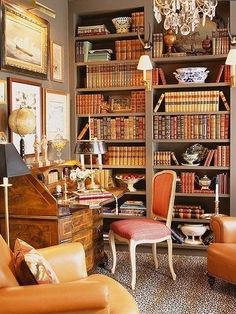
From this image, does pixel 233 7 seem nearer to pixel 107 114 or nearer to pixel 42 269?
pixel 107 114

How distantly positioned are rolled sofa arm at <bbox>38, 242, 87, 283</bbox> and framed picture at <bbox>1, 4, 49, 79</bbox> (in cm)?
163

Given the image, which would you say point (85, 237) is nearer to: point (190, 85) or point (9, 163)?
point (9, 163)

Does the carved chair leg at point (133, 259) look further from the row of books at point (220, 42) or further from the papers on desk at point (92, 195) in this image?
the row of books at point (220, 42)

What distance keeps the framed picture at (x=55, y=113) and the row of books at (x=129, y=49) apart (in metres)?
0.76

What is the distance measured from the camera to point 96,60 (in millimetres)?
4656

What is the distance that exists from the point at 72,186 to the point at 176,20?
1.80 metres

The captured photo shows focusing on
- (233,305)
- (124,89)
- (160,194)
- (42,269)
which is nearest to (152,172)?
(160,194)

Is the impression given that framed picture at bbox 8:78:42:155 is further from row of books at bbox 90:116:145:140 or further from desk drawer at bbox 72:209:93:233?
row of books at bbox 90:116:145:140

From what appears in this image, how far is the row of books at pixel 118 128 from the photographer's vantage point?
4613 mm

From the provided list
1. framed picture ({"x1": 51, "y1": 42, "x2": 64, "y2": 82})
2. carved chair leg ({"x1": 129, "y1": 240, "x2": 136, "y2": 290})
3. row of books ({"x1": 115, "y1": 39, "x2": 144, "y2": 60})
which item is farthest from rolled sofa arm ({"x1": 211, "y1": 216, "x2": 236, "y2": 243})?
framed picture ({"x1": 51, "y1": 42, "x2": 64, "y2": 82})

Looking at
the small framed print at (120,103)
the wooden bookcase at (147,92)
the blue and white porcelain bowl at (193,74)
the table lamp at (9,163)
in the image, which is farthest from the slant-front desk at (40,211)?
the blue and white porcelain bowl at (193,74)

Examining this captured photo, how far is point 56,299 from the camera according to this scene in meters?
1.93

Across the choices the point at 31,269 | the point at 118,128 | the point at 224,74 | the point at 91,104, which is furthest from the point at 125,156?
the point at 31,269

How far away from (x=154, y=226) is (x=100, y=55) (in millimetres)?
2081
